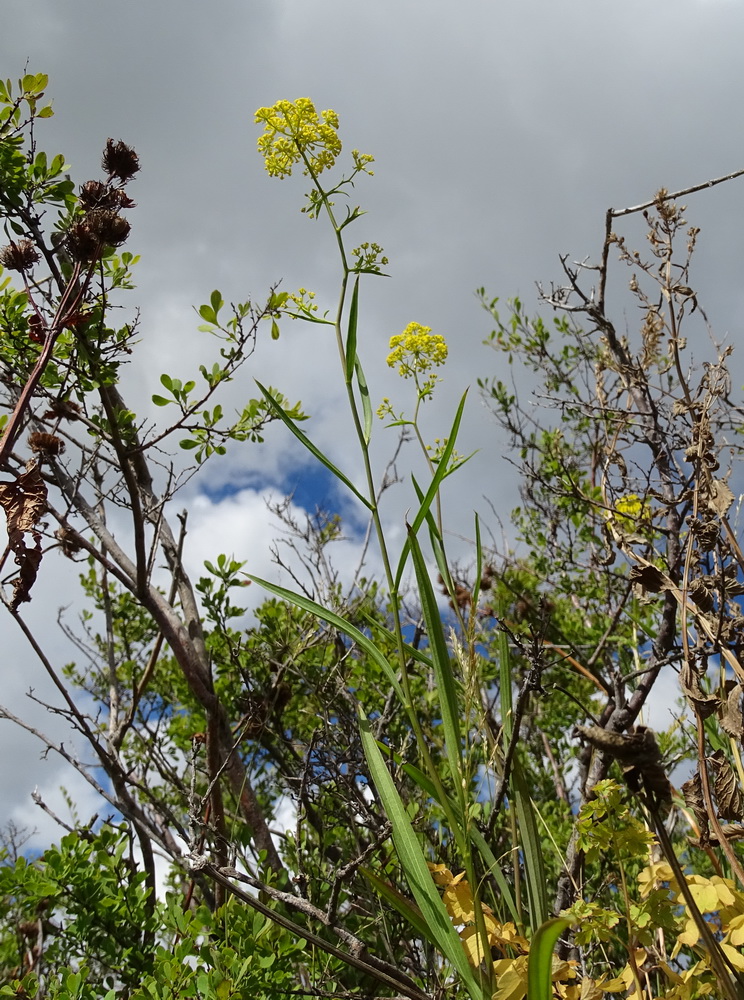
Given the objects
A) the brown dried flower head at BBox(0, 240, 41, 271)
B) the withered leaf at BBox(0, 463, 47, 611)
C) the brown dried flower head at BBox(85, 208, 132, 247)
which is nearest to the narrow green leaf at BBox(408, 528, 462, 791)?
the withered leaf at BBox(0, 463, 47, 611)

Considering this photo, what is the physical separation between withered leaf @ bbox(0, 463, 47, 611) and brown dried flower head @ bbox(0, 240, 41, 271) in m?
0.52

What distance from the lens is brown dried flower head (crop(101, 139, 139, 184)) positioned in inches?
55.0

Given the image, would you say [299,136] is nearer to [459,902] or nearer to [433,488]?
[433,488]

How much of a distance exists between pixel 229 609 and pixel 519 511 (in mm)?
2174

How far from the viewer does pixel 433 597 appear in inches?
38.8

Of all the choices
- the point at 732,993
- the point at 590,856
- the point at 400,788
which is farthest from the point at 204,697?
the point at 732,993

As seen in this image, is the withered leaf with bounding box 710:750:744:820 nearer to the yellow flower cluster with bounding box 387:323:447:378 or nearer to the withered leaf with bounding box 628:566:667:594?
the withered leaf with bounding box 628:566:667:594

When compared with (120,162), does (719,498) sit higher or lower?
lower

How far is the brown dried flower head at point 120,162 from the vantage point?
1396 millimetres

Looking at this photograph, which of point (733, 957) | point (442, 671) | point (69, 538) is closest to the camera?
point (733, 957)

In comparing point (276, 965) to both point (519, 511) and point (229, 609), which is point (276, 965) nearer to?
point (229, 609)

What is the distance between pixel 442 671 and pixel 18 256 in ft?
3.92

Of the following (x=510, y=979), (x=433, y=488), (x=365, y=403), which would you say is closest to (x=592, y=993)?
(x=510, y=979)

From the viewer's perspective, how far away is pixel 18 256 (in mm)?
1429
